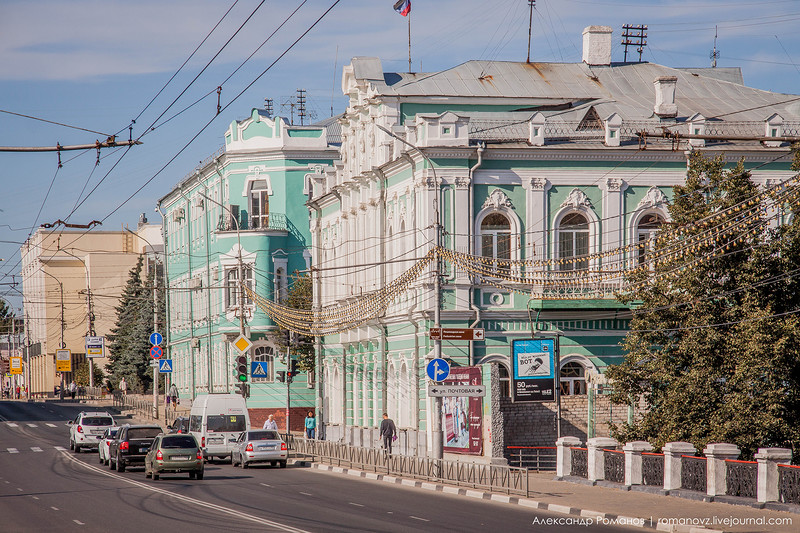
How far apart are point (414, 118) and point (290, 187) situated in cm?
2167

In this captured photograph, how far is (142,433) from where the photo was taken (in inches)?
1446

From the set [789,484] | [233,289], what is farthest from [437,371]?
[233,289]

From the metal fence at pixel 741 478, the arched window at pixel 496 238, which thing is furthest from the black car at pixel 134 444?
the metal fence at pixel 741 478

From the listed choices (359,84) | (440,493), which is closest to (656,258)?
(440,493)

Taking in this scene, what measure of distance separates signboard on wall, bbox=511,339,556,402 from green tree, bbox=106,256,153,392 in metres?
51.8

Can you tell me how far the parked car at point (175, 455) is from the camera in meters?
32.6

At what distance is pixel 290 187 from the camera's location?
6525 cm

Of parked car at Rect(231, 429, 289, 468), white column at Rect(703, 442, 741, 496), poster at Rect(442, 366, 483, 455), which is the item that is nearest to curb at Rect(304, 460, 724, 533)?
parked car at Rect(231, 429, 289, 468)

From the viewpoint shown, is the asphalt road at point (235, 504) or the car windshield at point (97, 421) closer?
the asphalt road at point (235, 504)

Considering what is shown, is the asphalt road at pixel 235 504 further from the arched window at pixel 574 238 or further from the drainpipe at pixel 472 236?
the arched window at pixel 574 238

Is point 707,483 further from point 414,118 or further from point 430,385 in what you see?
point 414,118

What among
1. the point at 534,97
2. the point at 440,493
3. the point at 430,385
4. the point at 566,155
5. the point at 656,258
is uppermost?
the point at 534,97

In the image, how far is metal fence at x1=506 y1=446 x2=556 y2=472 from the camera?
33.8 metres

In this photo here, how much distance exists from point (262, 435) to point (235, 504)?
45.2 ft
